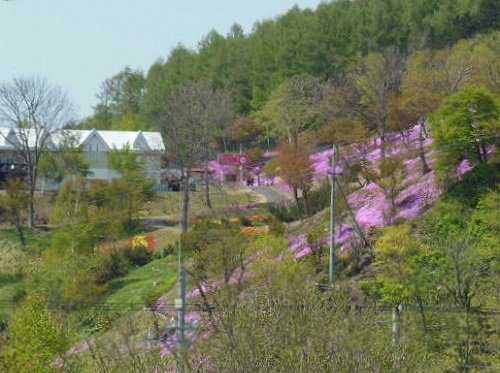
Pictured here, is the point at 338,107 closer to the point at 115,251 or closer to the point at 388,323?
the point at 115,251

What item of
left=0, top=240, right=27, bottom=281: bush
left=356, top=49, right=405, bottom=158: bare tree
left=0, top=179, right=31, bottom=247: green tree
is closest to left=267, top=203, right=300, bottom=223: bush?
left=356, top=49, right=405, bottom=158: bare tree

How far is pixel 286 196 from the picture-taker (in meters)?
38.6

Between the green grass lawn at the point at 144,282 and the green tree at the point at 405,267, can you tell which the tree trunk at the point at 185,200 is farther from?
the green tree at the point at 405,267

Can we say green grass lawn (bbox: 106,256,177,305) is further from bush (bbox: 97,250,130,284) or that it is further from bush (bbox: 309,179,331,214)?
bush (bbox: 309,179,331,214)

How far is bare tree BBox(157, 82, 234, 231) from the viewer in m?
42.1

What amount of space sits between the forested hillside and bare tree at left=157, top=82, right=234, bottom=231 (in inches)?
6.0

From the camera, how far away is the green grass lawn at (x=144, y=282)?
29266 millimetres

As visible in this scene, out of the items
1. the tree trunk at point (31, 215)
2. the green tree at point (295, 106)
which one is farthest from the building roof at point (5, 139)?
the green tree at point (295, 106)

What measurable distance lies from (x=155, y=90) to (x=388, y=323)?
194 ft

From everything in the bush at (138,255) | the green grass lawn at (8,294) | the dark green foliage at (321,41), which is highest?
the dark green foliage at (321,41)

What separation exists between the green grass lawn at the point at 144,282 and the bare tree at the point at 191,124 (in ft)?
10.4

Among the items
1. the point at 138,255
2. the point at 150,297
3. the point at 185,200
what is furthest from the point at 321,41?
the point at 150,297

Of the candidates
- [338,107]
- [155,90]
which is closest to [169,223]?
[338,107]

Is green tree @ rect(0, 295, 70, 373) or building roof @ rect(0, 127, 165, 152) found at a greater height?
building roof @ rect(0, 127, 165, 152)
